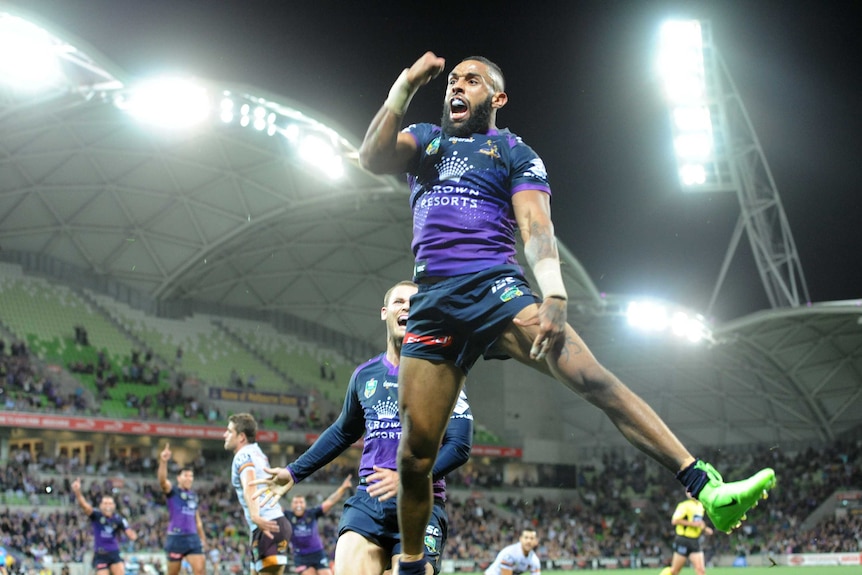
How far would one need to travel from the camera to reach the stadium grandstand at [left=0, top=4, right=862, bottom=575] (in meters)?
31.8

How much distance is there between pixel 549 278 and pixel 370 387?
2948mm

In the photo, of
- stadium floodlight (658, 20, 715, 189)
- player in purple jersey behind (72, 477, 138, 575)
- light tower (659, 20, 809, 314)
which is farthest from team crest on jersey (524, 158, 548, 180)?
stadium floodlight (658, 20, 715, 189)

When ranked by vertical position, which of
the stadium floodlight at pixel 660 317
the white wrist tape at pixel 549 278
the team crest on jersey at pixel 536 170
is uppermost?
the stadium floodlight at pixel 660 317

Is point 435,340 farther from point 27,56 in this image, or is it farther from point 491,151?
point 27,56

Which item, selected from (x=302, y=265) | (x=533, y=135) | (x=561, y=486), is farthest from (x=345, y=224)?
(x=561, y=486)

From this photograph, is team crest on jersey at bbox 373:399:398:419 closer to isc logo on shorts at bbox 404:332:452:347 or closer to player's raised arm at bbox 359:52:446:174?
isc logo on shorts at bbox 404:332:452:347

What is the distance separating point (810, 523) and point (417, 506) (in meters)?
50.0

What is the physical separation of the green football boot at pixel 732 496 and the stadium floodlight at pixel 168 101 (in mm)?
26341

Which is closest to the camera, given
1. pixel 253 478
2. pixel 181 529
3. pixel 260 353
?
pixel 253 478

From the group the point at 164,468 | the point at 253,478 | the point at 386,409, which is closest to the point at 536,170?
the point at 386,409

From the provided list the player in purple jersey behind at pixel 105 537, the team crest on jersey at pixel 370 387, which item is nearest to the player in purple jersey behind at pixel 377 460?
the team crest on jersey at pixel 370 387

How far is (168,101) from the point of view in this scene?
1142 inches

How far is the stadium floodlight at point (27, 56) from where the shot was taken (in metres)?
25.2

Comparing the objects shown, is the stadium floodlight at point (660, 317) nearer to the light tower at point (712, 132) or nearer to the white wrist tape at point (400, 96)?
the light tower at point (712, 132)
